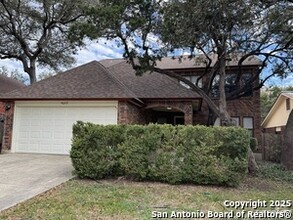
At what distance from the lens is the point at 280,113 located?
21781 millimetres

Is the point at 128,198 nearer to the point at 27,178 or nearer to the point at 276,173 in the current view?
the point at 27,178

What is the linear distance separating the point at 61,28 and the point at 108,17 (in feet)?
42.1

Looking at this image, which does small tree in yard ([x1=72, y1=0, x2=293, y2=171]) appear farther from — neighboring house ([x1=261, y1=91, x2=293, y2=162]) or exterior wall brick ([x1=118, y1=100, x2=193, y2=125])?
neighboring house ([x1=261, y1=91, x2=293, y2=162])

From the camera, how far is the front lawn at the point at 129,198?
17.8ft

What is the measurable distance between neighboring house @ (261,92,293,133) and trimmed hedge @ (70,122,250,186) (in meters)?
12.7

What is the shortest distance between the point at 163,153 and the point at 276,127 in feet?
54.3

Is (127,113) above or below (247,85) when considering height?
below

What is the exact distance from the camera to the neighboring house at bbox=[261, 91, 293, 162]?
13836mm

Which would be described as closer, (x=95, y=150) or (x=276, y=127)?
(x=95, y=150)

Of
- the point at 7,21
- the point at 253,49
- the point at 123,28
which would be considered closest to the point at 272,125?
the point at 253,49

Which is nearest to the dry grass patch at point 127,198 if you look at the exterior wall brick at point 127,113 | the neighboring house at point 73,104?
the exterior wall brick at point 127,113

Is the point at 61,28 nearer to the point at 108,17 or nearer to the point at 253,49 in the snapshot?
the point at 108,17

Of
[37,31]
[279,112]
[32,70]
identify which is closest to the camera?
[279,112]

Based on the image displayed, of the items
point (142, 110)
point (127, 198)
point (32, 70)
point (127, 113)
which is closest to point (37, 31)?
point (32, 70)
